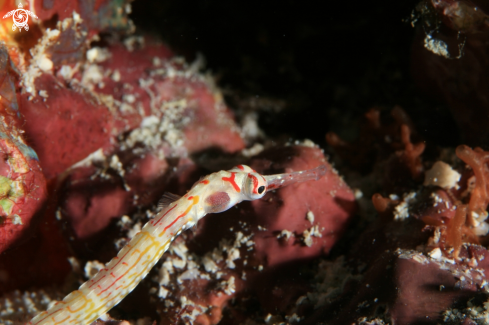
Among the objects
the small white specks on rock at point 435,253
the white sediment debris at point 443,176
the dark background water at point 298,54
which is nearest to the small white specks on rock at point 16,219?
the dark background water at point 298,54

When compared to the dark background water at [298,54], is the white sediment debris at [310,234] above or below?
below

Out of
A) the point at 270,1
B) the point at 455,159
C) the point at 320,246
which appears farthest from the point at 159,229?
the point at 270,1

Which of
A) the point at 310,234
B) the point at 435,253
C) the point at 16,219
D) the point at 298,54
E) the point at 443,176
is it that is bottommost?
the point at 310,234

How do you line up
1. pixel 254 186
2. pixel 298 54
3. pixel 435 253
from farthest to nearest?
pixel 298 54
pixel 254 186
pixel 435 253

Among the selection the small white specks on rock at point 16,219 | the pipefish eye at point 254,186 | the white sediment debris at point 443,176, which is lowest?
the white sediment debris at point 443,176

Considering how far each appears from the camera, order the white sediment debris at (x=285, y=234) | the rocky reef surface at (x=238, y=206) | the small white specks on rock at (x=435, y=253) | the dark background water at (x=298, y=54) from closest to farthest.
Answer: the small white specks on rock at (x=435, y=253) → the rocky reef surface at (x=238, y=206) → the white sediment debris at (x=285, y=234) → the dark background water at (x=298, y=54)

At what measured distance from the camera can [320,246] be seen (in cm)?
312

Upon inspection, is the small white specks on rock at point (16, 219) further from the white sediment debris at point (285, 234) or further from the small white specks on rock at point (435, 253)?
the small white specks on rock at point (435, 253)

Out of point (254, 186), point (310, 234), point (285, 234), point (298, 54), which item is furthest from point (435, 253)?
point (298, 54)

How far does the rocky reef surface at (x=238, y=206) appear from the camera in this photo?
8.50 feet

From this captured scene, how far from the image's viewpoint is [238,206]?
10.0 ft

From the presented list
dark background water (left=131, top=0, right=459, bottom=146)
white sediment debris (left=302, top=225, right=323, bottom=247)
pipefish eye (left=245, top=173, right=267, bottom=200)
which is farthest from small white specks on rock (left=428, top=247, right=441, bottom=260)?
dark background water (left=131, top=0, right=459, bottom=146)

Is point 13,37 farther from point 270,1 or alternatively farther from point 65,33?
point 270,1

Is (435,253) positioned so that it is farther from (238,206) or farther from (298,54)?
(298,54)
